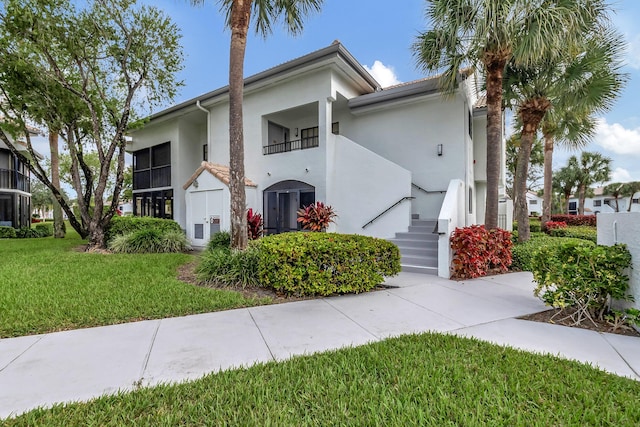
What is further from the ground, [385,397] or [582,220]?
[582,220]

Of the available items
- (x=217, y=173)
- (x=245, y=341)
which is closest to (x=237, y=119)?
(x=217, y=173)

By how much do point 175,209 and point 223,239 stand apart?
304 inches

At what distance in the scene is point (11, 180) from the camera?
19141 mm

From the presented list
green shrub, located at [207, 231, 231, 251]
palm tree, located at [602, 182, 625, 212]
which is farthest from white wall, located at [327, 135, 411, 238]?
palm tree, located at [602, 182, 625, 212]

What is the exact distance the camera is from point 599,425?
2068 millimetres

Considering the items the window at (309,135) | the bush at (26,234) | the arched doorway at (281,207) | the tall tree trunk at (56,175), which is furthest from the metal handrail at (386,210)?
the bush at (26,234)

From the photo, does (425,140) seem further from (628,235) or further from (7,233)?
(7,233)

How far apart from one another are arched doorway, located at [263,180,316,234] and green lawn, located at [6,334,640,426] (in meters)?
8.47

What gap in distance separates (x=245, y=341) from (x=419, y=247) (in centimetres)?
616

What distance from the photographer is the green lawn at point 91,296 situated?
404 centimetres

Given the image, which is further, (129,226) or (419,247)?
(129,226)

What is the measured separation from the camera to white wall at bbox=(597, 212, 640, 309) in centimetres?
379

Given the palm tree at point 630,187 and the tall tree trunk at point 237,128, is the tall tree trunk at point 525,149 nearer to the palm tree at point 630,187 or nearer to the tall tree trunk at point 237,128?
the tall tree trunk at point 237,128

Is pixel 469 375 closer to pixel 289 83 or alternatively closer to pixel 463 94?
pixel 463 94
